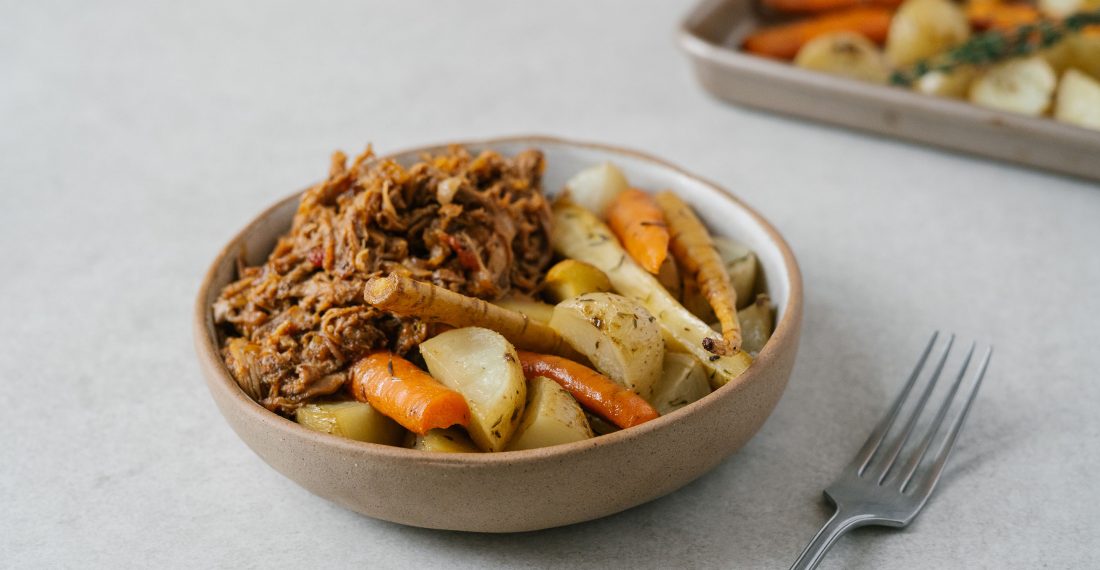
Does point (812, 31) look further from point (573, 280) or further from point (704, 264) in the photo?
point (573, 280)

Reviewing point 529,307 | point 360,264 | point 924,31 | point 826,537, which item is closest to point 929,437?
point 826,537

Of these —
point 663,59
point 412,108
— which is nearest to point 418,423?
point 412,108

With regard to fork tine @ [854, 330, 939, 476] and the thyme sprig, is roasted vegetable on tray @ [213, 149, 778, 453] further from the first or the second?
the thyme sprig

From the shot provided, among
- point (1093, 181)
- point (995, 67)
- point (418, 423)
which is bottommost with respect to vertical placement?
point (1093, 181)

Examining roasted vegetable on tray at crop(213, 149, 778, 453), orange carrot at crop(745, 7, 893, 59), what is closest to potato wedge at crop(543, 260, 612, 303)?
roasted vegetable on tray at crop(213, 149, 778, 453)

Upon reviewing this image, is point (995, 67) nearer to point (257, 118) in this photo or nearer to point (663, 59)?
point (663, 59)

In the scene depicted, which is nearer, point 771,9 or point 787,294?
point 787,294

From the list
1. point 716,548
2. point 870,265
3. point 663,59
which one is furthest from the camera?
point 663,59
